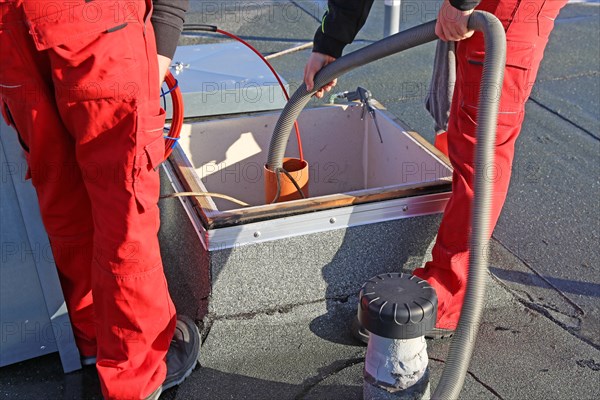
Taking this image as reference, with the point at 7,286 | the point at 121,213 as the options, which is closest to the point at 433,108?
the point at 121,213

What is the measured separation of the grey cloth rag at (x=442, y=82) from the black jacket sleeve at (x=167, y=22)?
41.6 inches

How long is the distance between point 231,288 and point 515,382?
0.89 m

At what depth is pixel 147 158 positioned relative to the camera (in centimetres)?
176

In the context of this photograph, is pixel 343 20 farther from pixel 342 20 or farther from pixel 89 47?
pixel 89 47

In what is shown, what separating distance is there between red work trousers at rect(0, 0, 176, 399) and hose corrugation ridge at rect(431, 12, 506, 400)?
787mm

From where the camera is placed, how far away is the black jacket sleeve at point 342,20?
2301 millimetres

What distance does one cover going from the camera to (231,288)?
2230 millimetres

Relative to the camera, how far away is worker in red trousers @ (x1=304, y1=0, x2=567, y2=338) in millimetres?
1988

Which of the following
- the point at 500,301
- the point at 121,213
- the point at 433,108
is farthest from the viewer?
the point at 433,108

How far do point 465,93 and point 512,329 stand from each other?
2.67 ft

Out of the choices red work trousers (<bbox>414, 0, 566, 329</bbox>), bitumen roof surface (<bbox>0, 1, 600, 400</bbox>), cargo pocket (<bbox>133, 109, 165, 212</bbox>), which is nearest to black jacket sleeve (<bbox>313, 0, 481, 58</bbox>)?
red work trousers (<bbox>414, 0, 566, 329</bbox>)

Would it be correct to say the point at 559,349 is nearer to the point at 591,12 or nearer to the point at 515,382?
the point at 515,382

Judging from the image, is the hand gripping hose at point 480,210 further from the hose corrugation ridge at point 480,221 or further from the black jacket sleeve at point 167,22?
the black jacket sleeve at point 167,22

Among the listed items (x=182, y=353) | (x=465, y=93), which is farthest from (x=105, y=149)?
(x=465, y=93)
